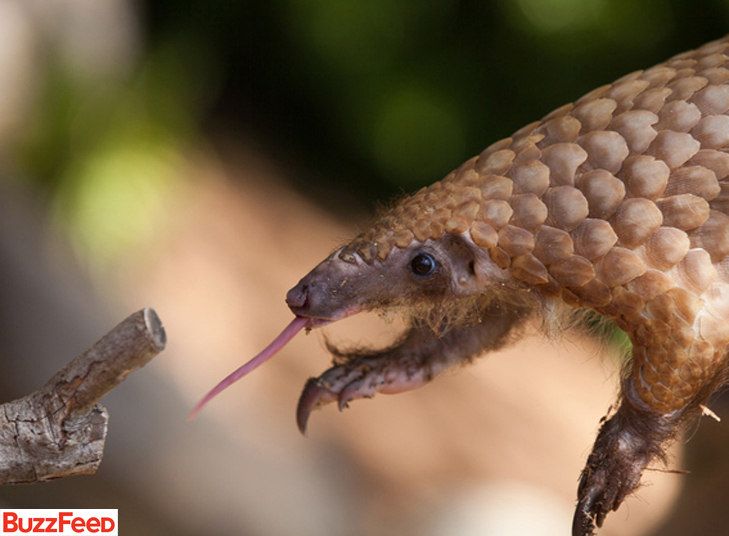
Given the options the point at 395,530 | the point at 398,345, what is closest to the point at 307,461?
the point at 395,530

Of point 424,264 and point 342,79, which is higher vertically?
point 424,264

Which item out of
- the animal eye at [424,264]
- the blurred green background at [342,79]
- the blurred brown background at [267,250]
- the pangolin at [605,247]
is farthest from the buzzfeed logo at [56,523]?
the blurred green background at [342,79]

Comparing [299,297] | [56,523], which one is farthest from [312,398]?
[56,523]

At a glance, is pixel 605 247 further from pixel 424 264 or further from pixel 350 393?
pixel 350 393

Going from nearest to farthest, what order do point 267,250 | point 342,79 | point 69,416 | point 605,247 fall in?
1. point 69,416
2. point 605,247
3. point 342,79
4. point 267,250

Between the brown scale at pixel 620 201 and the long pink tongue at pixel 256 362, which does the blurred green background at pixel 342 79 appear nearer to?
the brown scale at pixel 620 201

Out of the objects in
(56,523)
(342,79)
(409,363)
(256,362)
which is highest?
(256,362)

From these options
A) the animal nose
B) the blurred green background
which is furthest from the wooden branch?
the blurred green background
